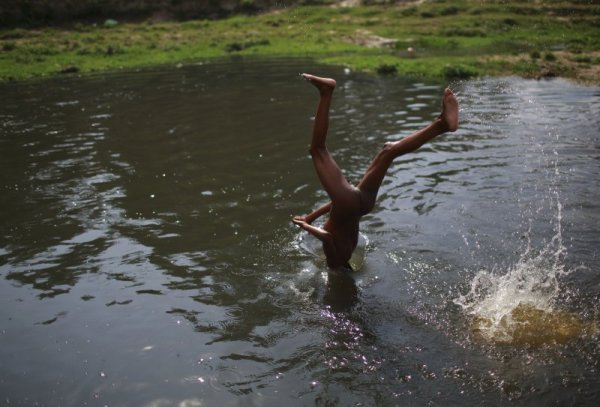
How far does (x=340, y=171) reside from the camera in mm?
6762

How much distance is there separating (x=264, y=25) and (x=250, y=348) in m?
41.1

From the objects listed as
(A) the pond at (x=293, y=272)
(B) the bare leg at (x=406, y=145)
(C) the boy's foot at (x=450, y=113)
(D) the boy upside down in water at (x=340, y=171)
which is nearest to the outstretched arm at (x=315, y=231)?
(D) the boy upside down in water at (x=340, y=171)

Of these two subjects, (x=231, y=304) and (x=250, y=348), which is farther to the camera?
(x=231, y=304)

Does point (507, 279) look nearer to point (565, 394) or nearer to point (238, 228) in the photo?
point (565, 394)

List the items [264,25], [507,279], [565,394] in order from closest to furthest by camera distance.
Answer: [565,394], [507,279], [264,25]

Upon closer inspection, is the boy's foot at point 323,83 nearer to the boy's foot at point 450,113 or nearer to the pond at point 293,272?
the boy's foot at point 450,113

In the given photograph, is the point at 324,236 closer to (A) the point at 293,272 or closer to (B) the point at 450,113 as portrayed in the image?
(A) the point at 293,272

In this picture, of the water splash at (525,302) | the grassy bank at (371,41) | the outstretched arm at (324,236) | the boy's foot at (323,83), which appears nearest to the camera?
the water splash at (525,302)

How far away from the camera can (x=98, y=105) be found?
814 inches

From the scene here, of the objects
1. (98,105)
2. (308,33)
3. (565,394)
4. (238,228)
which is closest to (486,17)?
(308,33)

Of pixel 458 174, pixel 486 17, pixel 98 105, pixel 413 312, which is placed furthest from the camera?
pixel 486 17

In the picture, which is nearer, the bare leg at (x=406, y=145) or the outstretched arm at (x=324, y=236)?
the bare leg at (x=406, y=145)

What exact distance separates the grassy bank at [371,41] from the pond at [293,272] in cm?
977

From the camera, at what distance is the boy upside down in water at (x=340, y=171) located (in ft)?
20.7
